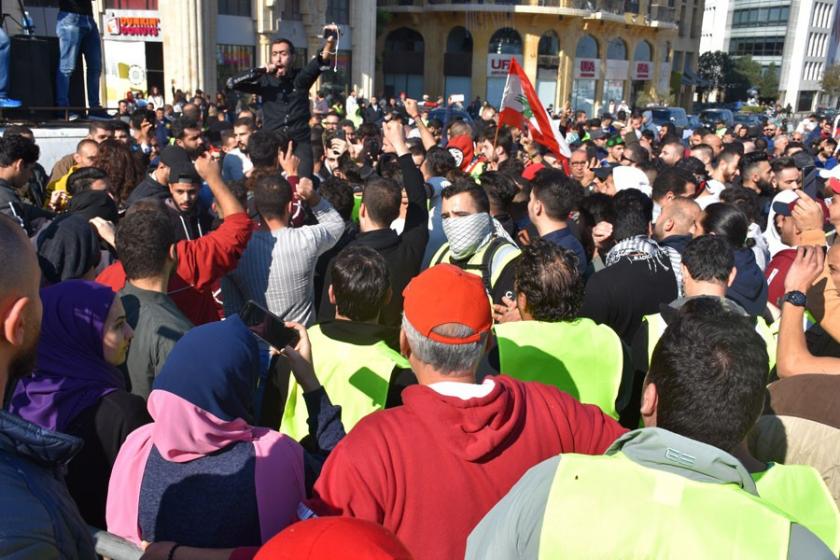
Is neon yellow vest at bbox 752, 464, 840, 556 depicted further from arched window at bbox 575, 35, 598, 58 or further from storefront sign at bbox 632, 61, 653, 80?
storefront sign at bbox 632, 61, 653, 80

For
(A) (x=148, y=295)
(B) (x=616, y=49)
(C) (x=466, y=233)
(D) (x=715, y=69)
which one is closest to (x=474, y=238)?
(C) (x=466, y=233)

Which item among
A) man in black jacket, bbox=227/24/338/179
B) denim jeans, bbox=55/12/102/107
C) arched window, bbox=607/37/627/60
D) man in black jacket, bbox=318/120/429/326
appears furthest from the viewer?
arched window, bbox=607/37/627/60

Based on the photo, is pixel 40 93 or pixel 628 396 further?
pixel 40 93

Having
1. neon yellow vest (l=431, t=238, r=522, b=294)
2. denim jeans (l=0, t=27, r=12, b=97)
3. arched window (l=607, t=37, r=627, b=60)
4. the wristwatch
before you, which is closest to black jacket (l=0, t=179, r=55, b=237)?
neon yellow vest (l=431, t=238, r=522, b=294)

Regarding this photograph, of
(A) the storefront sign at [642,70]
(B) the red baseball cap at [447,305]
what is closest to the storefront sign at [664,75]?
(A) the storefront sign at [642,70]

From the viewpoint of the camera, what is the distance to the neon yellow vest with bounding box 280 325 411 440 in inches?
113

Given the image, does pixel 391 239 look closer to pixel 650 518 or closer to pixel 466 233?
pixel 466 233

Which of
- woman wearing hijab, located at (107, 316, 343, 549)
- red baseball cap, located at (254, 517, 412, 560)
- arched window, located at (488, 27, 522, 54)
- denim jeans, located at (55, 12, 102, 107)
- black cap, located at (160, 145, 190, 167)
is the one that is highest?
arched window, located at (488, 27, 522, 54)

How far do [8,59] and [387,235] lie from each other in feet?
26.5

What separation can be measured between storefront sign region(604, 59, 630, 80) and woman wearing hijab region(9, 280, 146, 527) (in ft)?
154

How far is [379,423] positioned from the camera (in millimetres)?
2143

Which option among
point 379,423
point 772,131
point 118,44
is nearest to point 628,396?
point 379,423

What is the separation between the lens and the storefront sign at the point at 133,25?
27.2 m

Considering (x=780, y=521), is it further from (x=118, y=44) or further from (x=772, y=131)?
(x=118, y=44)
